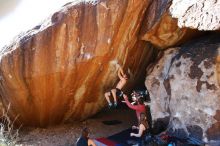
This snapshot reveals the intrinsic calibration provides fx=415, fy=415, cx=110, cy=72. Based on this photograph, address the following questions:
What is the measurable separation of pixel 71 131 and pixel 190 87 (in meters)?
2.48

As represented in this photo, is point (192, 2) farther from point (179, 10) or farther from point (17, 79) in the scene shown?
point (17, 79)

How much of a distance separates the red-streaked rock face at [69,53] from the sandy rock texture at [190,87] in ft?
2.59

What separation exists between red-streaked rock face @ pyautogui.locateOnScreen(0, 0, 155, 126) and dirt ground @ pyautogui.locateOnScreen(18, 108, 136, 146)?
508 mm

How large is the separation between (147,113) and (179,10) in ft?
7.80

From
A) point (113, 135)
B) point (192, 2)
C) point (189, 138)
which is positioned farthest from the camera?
point (113, 135)

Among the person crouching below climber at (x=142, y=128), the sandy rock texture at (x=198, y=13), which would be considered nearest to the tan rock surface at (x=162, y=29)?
the sandy rock texture at (x=198, y=13)

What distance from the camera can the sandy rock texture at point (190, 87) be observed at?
6.37 m

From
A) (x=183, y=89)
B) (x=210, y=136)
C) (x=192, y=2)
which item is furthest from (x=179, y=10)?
(x=210, y=136)

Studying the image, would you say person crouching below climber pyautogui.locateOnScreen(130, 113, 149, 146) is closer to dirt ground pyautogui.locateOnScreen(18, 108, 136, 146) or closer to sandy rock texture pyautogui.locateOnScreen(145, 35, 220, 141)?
sandy rock texture pyautogui.locateOnScreen(145, 35, 220, 141)

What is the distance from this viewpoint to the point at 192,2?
6.04m

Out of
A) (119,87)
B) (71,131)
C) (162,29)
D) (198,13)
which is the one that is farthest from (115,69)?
(198,13)

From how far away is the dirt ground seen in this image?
738 cm

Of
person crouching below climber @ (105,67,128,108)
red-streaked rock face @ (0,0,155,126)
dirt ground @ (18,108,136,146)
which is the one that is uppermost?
red-streaked rock face @ (0,0,155,126)

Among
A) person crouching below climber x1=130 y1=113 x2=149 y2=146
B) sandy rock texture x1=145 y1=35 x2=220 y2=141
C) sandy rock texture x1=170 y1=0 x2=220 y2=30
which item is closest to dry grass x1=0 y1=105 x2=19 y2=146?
person crouching below climber x1=130 y1=113 x2=149 y2=146
